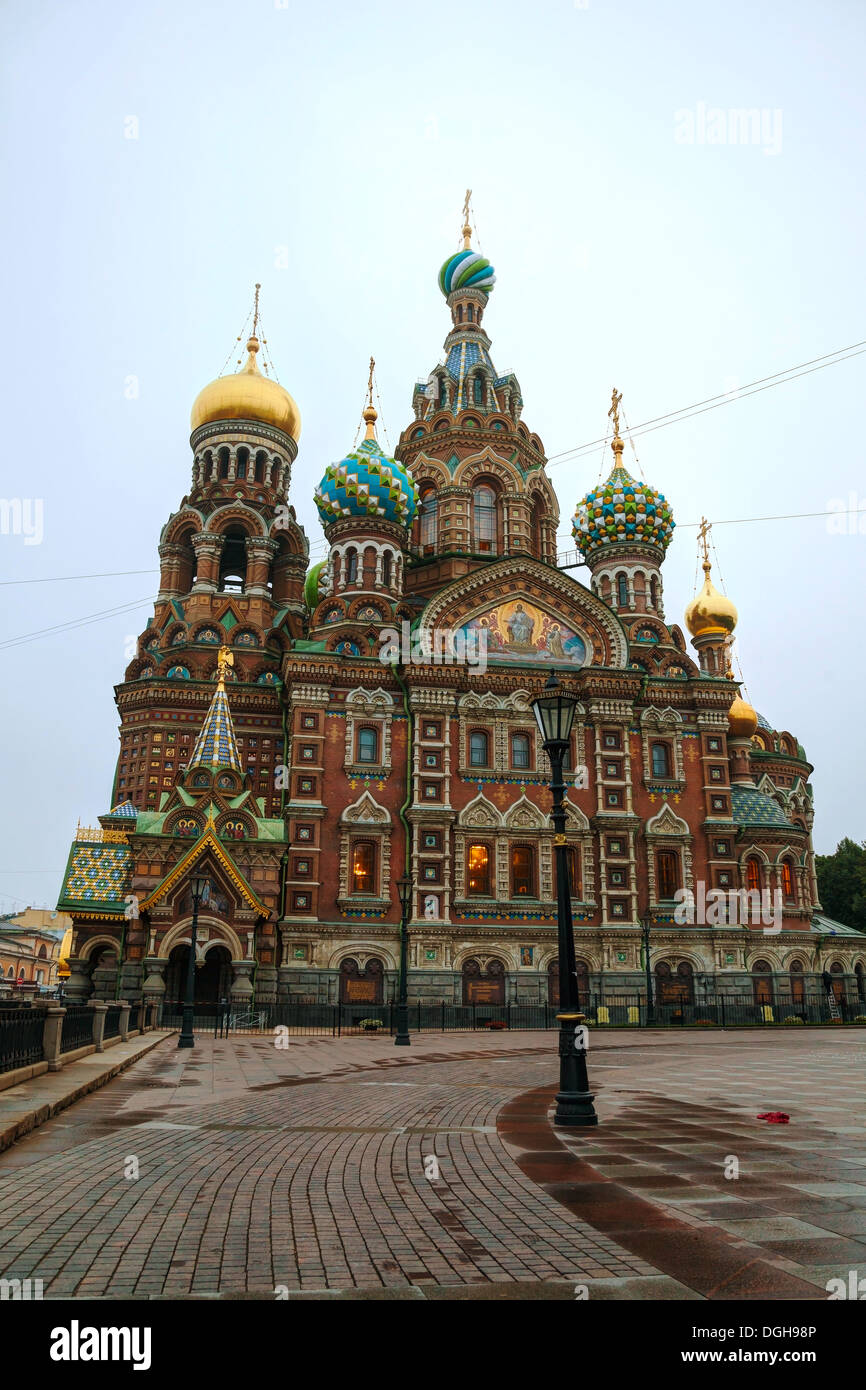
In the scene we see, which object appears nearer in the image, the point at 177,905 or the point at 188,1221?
the point at 188,1221

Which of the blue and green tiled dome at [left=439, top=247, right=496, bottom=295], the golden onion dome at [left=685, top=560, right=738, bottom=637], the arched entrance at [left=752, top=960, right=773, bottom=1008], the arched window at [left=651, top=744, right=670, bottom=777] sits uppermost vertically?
the blue and green tiled dome at [left=439, top=247, right=496, bottom=295]

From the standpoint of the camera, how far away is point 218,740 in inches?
1534

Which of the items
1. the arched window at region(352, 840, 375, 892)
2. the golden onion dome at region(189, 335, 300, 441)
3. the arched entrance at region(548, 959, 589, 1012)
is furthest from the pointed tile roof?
the golden onion dome at region(189, 335, 300, 441)

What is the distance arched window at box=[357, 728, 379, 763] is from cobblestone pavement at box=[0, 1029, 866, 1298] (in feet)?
81.9

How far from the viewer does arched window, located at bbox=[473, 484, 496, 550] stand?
48.3 meters

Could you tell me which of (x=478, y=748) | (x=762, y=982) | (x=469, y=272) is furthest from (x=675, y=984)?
(x=469, y=272)

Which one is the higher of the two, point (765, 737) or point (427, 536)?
point (427, 536)

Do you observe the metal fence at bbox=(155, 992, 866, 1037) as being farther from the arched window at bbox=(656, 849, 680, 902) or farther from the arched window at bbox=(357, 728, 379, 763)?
the arched window at bbox=(357, 728, 379, 763)

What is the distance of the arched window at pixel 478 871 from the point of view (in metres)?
38.6

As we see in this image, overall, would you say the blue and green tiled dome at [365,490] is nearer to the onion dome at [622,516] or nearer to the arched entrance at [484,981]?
the onion dome at [622,516]
